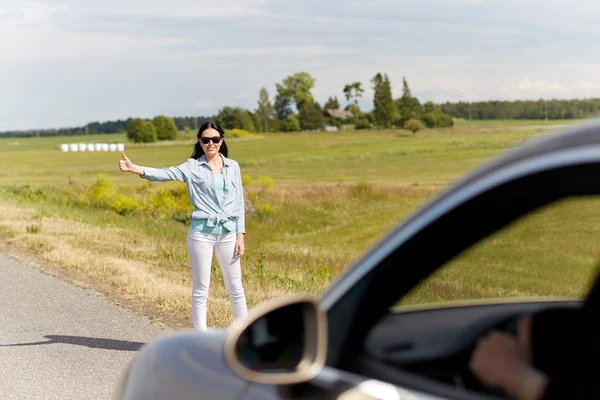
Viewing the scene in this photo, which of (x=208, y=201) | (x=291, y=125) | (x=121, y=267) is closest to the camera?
(x=208, y=201)

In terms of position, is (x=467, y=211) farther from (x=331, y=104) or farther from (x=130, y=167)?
(x=331, y=104)

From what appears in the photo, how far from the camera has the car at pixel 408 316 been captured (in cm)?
178

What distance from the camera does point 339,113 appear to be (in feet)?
611

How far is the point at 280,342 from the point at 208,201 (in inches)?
214

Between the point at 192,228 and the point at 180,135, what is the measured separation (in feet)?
454

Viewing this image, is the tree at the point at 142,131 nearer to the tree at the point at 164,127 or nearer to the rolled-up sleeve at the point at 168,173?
the tree at the point at 164,127

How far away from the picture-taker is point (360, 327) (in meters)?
2.11

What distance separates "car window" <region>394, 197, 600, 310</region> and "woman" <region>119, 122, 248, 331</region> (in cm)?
518

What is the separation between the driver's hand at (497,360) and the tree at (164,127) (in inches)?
5523

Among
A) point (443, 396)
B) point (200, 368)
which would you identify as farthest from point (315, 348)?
point (200, 368)

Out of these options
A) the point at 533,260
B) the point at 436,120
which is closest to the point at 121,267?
the point at 533,260

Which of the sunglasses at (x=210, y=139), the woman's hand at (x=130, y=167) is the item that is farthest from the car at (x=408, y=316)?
the woman's hand at (x=130, y=167)

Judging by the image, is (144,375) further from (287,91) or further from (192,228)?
(287,91)

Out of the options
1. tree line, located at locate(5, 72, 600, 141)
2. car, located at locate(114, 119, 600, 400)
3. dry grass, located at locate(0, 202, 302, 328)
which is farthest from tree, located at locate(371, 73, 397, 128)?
car, located at locate(114, 119, 600, 400)
